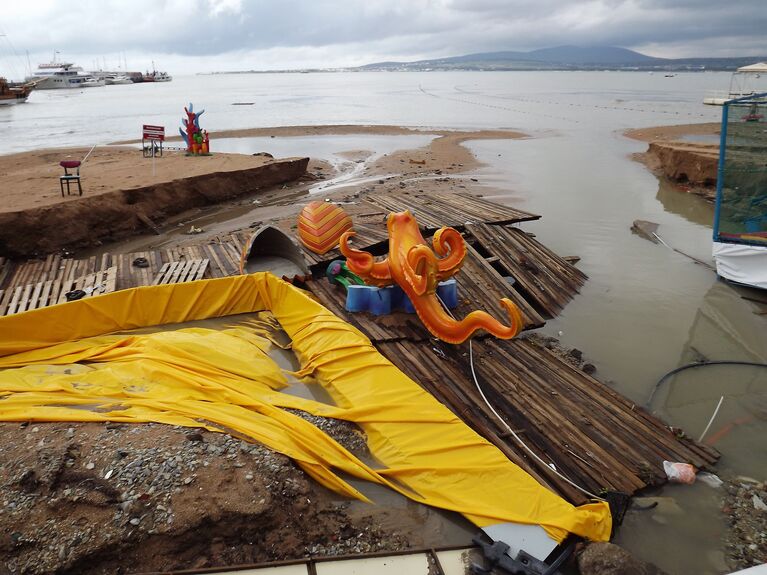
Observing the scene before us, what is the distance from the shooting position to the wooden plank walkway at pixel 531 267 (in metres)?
9.44

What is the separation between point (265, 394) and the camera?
6.09m

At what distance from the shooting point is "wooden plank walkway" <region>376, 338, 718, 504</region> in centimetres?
534

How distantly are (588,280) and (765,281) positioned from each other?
9.95 feet

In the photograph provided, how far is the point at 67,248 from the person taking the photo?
39.4 ft

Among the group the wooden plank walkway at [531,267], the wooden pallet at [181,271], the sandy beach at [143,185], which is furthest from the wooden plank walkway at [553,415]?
the sandy beach at [143,185]

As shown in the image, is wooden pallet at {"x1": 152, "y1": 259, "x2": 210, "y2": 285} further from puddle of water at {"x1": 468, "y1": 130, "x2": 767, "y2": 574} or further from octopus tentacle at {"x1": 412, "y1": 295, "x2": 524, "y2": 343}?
puddle of water at {"x1": 468, "y1": 130, "x2": 767, "y2": 574}

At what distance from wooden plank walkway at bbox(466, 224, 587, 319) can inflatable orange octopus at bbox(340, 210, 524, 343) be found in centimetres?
232

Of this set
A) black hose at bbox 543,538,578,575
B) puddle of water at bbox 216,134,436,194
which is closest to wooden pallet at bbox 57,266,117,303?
black hose at bbox 543,538,578,575

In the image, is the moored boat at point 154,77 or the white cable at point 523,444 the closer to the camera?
the white cable at point 523,444

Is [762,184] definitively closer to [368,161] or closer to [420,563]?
[420,563]

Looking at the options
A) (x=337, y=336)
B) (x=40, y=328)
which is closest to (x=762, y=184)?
(x=337, y=336)

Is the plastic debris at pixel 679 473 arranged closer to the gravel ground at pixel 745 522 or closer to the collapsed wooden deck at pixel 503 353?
the collapsed wooden deck at pixel 503 353

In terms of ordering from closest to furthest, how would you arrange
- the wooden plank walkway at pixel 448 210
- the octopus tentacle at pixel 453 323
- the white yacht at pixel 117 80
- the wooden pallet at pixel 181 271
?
the octopus tentacle at pixel 453 323 < the wooden pallet at pixel 181 271 < the wooden plank walkway at pixel 448 210 < the white yacht at pixel 117 80

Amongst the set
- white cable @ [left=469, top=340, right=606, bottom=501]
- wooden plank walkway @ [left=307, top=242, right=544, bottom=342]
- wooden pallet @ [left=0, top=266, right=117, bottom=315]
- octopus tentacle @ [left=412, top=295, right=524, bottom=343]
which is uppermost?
octopus tentacle @ [left=412, top=295, right=524, bottom=343]
